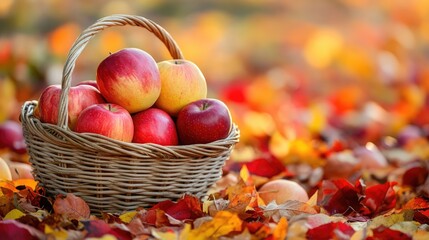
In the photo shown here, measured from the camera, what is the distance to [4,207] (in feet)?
6.85

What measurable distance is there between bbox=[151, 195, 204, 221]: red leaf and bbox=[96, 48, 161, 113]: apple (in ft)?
1.03

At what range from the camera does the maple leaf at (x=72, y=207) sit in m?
1.96

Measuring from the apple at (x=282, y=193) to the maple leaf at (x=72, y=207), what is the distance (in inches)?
25.2

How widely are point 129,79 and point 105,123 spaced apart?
17 centimetres

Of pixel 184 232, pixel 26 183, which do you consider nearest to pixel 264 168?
pixel 26 183

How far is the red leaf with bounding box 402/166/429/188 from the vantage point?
2730 millimetres

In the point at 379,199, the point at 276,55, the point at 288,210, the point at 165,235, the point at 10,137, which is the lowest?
the point at 276,55

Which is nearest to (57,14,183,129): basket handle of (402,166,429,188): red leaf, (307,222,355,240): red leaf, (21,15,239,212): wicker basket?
(21,15,239,212): wicker basket

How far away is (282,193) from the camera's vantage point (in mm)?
2426

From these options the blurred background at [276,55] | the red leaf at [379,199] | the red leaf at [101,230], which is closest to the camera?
the red leaf at [101,230]

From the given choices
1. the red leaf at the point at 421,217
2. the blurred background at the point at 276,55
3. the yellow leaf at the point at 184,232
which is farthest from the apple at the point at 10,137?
the red leaf at the point at 421,217

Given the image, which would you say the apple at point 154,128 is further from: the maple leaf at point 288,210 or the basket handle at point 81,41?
the maple leaf at point 288,210

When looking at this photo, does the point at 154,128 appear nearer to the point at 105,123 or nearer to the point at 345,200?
the point at 105,123

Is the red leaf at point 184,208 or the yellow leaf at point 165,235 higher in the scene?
the yellow leaf at point 165,235
